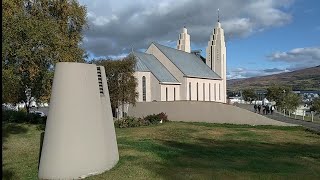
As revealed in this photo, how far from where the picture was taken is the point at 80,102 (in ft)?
36.3

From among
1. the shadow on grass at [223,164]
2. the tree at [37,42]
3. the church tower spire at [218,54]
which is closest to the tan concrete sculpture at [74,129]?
the shadow on grass at [223,164]

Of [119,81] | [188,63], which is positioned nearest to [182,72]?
[188,63]

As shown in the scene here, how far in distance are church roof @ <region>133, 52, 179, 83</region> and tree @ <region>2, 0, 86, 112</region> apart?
1770cm

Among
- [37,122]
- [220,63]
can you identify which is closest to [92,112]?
[37,122]

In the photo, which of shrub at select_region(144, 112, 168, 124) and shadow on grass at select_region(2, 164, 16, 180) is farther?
shrub at select_region(144, 112, 168, 124)

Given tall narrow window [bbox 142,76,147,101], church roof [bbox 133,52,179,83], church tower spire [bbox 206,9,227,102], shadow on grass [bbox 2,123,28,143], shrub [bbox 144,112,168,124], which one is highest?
church tower spire [bbox 206,9,227,102]

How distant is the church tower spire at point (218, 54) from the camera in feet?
226

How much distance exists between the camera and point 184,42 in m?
72.1

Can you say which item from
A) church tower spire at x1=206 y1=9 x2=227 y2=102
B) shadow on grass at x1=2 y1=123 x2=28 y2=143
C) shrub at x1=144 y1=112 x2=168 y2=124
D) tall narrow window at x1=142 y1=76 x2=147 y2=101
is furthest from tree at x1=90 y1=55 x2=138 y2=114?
church tower spire at x1=206 y1=9 x2=227 y2=102

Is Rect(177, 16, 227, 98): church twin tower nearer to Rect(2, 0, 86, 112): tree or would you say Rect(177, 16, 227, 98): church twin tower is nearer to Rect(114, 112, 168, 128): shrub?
Rect(114, 112, 168, 128): shrub

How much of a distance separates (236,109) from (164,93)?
42.4 feet

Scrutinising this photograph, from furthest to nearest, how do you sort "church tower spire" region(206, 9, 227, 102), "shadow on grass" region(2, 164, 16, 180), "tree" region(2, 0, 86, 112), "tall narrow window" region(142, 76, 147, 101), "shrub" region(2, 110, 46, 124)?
"church tower spire" region(206, 9, 227, 102), "tall narrow window" region(142, 76, 147, 101), "shrub" region(2, 110, 46, 124), "tree" region(2, 0, 86, 112), "shadow on grass" region(2, 164, 16, 180)

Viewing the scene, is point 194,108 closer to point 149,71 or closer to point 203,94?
point 149,71

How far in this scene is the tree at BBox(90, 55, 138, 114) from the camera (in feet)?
121
